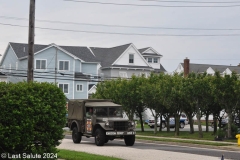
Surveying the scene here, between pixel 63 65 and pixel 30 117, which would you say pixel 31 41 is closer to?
pixel 30 117

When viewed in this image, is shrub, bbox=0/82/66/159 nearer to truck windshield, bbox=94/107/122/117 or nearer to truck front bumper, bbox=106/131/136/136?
truck front bumper, bbox=106/131/136/136

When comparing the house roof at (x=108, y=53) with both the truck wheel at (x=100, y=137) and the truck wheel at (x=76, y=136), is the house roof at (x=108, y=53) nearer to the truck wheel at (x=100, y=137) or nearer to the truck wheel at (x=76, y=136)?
the truck wheel at (x=76, y=136)

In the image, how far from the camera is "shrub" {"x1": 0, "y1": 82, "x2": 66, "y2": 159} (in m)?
12.9

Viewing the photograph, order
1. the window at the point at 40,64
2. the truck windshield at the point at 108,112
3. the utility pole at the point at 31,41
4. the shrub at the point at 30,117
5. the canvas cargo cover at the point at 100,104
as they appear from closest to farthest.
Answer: the shrub at the point at 30,117
the utility pole at the point at 31,41
the truck windshield at the point at 108,112
the canvas cargo cover at the point at 100,104
the window at the point at 40,64

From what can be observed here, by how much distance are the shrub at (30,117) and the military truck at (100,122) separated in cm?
1255

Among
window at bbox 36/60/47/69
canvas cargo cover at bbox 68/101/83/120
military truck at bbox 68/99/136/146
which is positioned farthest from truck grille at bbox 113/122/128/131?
window at bbox 36/60/47/69

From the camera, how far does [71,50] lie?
7262 centimetres

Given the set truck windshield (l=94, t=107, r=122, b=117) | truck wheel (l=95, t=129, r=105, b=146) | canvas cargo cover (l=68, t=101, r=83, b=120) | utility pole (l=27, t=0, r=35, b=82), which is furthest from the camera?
canvas cargo cover (l=68, t=101, r=83, b=120)

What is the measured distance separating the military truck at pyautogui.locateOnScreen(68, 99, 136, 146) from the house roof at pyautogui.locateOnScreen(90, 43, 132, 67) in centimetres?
4399

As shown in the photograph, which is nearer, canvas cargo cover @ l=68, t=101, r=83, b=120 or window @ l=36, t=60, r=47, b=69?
canvas cargo cover @ l=68, t=101, r=83, b=120

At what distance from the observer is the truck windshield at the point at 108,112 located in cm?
2753

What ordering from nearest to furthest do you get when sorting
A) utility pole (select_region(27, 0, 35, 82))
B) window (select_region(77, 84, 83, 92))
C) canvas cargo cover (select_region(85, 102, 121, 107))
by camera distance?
utility pole (select_region(27, 0, 35, 82)) → canvas cargo cover (select_region(85, 102, 121, 107)) → window (select_region(77, 84, 83, 92))

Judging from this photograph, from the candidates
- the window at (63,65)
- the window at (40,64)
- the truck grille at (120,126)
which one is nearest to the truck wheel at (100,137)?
the truck grille at (120,126)

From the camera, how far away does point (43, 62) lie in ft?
220
